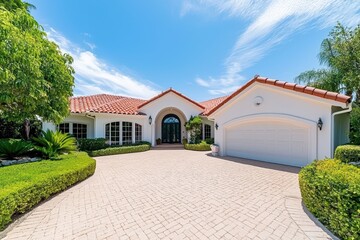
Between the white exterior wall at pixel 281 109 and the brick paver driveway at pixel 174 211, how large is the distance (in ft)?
10.4

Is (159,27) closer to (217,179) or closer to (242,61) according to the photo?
(242,61)

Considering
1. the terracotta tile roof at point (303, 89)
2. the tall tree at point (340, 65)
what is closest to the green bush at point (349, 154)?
the terracotta tile roof at point (303, 89)

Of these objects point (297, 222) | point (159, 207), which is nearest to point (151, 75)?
point (159, 207)

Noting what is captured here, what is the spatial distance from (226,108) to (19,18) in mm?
12893

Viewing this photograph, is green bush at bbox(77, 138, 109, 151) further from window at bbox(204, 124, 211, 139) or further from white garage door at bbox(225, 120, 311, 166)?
window at bbox(204, 124, 211, 139)

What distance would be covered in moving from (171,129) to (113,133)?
8328 mm

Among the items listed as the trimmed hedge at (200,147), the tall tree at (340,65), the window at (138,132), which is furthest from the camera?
the window at (138,132)

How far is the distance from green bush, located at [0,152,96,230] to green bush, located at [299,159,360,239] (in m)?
7.48

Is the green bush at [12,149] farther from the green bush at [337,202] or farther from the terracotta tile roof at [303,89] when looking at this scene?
the terracotta tile roof at [303,89]

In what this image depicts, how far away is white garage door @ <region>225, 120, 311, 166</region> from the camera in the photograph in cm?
986

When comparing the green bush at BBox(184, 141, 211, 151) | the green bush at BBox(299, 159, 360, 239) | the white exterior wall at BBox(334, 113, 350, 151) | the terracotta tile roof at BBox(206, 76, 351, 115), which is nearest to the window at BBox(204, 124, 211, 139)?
the green bush at BBox(184, 141, 211, 151)

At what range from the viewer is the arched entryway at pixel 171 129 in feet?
77.4

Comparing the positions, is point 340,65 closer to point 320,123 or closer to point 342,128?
point 342,128

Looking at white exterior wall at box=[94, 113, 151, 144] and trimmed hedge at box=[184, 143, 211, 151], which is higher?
white exterior wall at box=[94, 113, 151, 144]
